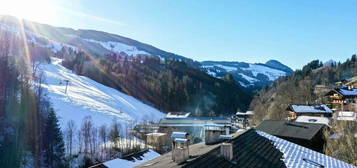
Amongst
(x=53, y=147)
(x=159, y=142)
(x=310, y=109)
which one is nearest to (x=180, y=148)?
(x=53, y=147)

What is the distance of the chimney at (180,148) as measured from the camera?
864 cm

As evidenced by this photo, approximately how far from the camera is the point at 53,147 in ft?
107

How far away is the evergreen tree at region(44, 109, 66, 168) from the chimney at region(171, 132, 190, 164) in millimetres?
27981

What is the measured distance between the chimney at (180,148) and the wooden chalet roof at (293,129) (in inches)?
854

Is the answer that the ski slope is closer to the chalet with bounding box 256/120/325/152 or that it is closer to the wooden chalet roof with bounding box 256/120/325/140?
the wooden chalet roof with bounding box 256/120/325/140

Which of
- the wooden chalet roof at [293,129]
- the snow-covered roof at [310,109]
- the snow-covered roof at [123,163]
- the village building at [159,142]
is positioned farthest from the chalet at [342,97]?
the snow-covered roof at [123,163]

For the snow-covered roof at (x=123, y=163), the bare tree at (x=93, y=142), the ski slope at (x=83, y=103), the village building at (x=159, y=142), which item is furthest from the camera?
the ski slope at (x=83, y=103)

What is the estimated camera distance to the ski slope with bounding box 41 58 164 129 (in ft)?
185

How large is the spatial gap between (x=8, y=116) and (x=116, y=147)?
15.2m

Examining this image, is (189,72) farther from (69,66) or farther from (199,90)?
(69,66)

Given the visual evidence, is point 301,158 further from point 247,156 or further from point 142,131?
point 142,131

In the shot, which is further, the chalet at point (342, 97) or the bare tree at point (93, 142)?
the chalet at point (342, 97)

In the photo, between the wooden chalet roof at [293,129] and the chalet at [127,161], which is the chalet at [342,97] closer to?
the wooden chalet roof at [293,129]

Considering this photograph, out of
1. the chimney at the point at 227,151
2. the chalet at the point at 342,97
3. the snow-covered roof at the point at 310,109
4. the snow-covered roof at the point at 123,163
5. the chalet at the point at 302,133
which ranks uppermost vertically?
the chalet at the point at 342,97
